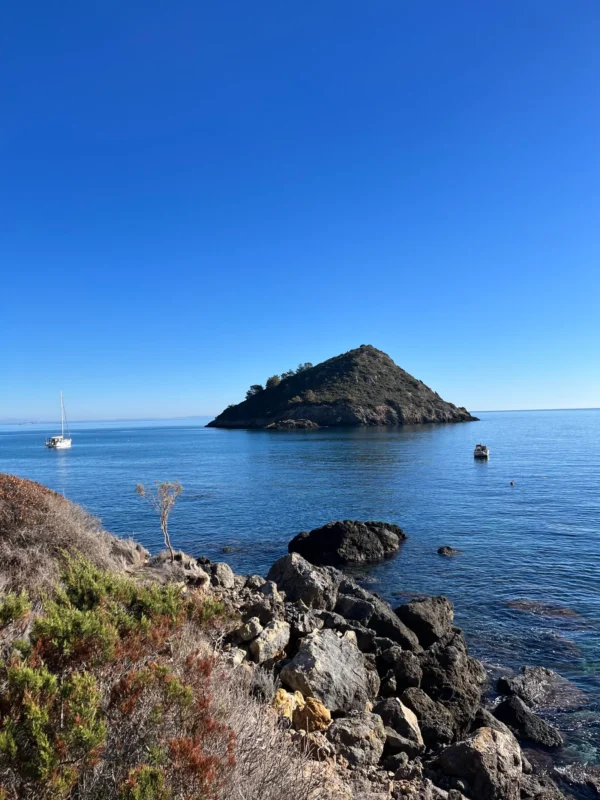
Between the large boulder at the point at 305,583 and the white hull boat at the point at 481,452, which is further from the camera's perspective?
the white hull boat at the point at 481,452

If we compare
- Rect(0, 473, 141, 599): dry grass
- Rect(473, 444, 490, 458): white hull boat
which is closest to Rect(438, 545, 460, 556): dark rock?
Rect(0, 473, 141, 599): dry grass

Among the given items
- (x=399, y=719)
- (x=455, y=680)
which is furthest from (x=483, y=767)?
(x=455, y=680)

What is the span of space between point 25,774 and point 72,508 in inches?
485

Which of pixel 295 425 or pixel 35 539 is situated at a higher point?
pixel 35 539

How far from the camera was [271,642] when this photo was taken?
33.5ft

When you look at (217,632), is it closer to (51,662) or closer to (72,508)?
(51,662)

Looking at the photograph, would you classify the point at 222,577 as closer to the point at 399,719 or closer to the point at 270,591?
the point at 270,591

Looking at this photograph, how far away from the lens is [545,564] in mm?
23938

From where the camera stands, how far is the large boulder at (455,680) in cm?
1170

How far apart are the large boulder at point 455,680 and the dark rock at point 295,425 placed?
5038 inches

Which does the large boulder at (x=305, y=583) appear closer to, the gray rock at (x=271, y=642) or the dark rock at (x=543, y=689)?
the gray rock at (x=271, y=642)

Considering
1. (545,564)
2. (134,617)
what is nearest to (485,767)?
(134,617)

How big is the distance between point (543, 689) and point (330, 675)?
23.9 ft

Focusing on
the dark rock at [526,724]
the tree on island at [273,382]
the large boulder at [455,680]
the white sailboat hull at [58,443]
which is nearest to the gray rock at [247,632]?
the large boulder at [455,680]
